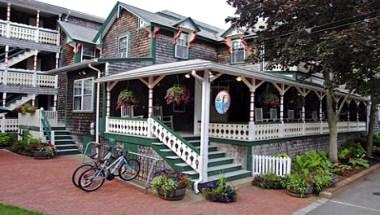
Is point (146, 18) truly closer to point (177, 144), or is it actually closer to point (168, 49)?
point (168, 49)

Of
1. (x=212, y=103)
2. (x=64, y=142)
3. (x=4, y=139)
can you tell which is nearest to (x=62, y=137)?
(x=64, y=142)

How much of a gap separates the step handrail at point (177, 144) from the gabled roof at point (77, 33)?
10.9 meters

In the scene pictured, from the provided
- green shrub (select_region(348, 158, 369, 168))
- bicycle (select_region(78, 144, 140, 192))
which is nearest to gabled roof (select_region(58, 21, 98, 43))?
bicycle (select_region(78, 144, 140, 192))

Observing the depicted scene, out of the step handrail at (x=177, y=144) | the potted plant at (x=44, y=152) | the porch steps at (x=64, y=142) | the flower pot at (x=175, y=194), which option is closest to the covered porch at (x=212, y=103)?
the step handrail at (x=177, y=144)

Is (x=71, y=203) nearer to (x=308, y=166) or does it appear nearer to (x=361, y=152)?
(x=308, y=166)

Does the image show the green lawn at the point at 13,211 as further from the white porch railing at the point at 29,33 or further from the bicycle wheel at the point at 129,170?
the white porch railing at the point at 29,33

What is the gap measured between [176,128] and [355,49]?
813 cm

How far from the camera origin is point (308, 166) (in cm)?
1066

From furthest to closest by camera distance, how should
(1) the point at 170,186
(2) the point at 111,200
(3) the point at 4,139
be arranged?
(3) the point at 4,139 < (1) the point at 170,186 < (2) the point at 111,200

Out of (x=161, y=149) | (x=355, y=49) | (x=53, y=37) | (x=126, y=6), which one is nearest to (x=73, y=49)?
(x=53, y=37)

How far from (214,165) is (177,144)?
1.55m

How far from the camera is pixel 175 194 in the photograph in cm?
802

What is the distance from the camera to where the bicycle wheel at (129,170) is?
32.3ft

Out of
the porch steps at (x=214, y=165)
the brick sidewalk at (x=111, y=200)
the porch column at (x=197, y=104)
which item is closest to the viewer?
the brick sidewalk at (x=111, y=200)
